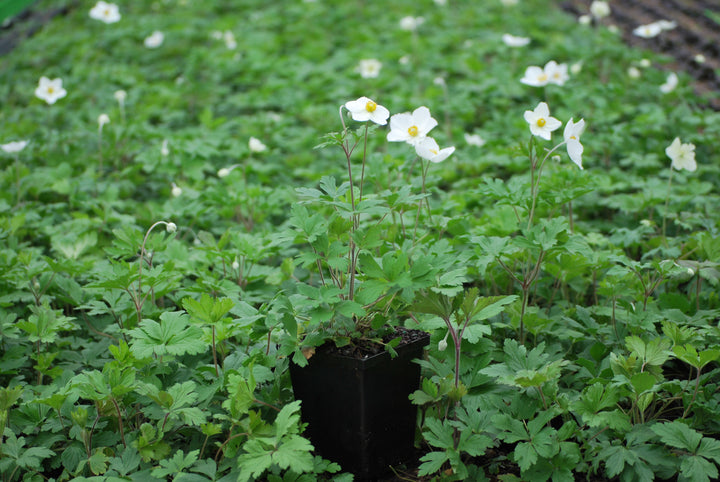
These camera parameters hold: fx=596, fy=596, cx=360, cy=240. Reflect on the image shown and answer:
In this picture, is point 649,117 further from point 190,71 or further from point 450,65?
point 190,71

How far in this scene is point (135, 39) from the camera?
634 cm

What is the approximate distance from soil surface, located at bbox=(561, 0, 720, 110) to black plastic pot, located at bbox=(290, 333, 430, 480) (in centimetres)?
381

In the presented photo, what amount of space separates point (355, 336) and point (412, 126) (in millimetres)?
675

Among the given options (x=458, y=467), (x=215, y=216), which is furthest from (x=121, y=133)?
(x=458, y=467)

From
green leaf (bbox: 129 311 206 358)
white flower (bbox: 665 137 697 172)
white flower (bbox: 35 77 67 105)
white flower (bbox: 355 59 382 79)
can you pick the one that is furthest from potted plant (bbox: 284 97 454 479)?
white flower (bbox: 355 59 382 79)

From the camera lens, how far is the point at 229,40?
582 cm

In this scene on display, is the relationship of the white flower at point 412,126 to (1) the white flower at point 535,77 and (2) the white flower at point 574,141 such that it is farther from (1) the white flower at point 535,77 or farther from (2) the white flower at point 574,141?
(1) the white flower at point 535,77

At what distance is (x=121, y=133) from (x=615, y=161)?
10.1 feet

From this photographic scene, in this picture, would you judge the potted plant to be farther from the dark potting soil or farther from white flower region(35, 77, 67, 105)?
white flower region(35, 77, 67, 105)

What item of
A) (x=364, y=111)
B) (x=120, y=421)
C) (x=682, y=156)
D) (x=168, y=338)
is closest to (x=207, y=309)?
(x=168, y=338)

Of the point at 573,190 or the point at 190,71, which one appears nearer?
the point at 573,190

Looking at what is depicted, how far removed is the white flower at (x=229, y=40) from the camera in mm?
5802

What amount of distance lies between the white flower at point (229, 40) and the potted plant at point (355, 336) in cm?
450

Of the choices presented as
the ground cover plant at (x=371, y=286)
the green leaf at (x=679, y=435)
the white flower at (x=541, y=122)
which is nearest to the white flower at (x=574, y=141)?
the ground cover plant at (x=371, y=286)
